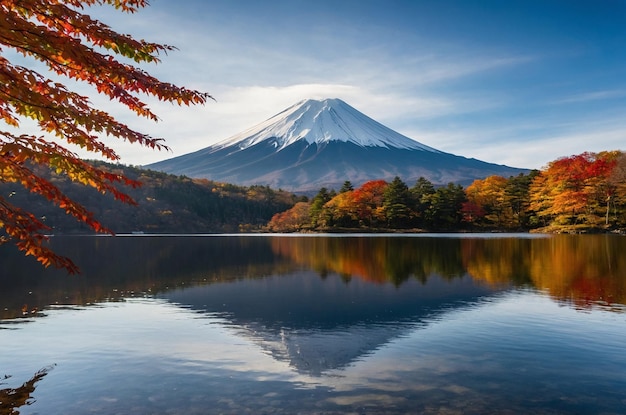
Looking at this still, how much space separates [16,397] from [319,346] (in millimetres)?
4947

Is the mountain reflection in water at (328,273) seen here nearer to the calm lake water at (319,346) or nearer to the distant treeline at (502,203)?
the calm lake water at (319,346)

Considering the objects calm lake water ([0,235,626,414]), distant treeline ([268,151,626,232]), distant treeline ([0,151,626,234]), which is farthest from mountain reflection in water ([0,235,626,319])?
distant treeline ([268,151,626,232])

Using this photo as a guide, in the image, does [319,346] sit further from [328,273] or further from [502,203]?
[502,203]

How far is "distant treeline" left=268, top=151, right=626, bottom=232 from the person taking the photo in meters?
57.6

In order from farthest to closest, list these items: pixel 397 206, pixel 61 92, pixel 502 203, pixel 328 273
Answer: pixel 397 206 < pixel 502 203 < pixel 328 273 < pixel 61 92

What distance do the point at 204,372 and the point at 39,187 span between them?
11.9 feet

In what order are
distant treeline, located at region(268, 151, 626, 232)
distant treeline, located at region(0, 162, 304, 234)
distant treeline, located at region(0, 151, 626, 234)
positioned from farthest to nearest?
distant treeline, located at region(0, 162, 304, 234) < distant treeline, located at region(0, 151, 626, 234) < distant treeline, located at region(268, 151, 626, 232)

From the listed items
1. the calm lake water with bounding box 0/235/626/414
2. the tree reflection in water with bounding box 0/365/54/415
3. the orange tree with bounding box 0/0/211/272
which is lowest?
the calm lake water with bounding box 0/235/626/414

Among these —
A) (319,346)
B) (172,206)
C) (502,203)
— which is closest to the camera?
(319,346)

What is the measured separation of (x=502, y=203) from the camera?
72562 millimetres

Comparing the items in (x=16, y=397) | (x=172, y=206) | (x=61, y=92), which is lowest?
(x=16, y=397)

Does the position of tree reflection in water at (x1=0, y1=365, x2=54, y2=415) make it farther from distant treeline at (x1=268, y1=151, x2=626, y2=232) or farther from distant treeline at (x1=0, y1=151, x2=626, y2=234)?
distant treeline at (x1=268, y1=151, x2=626, y2=232)

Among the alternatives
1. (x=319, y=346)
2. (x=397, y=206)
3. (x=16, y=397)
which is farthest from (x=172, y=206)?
(x=16, y=397)

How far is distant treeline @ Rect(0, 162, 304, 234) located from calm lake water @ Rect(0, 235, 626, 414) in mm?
91340
